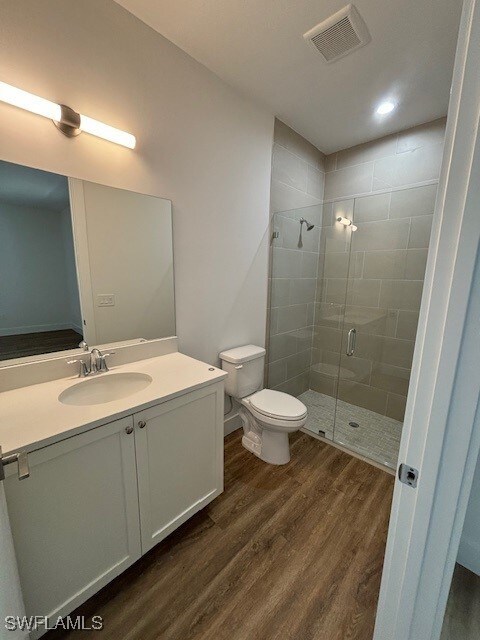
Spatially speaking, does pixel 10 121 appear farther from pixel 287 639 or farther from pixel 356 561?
pixel 356 561

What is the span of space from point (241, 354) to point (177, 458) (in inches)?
37.7

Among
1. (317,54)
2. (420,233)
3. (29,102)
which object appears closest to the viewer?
(29,102)

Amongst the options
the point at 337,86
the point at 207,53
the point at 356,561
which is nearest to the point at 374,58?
the point at 337,86

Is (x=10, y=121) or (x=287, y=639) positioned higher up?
(x=10, y=121)

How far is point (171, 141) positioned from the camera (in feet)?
5.32

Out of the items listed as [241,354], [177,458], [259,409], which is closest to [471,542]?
[259,409]

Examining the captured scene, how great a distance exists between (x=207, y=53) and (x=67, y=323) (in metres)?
1.80

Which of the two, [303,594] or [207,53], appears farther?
[207,53]

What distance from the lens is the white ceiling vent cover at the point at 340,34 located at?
4.42ft

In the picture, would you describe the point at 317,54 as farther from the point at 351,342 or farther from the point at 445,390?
the point at 351,342

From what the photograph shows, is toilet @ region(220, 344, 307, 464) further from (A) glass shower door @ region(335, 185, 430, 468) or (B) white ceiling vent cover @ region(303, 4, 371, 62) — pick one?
(B) white ceiling vent cover @ region(303, 4, 371, 62)

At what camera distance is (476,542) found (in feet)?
4.03

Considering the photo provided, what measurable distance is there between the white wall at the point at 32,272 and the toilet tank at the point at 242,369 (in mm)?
1097

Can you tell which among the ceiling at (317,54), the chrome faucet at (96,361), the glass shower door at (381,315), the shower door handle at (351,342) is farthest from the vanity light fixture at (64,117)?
the shower door handle at (351,342)
